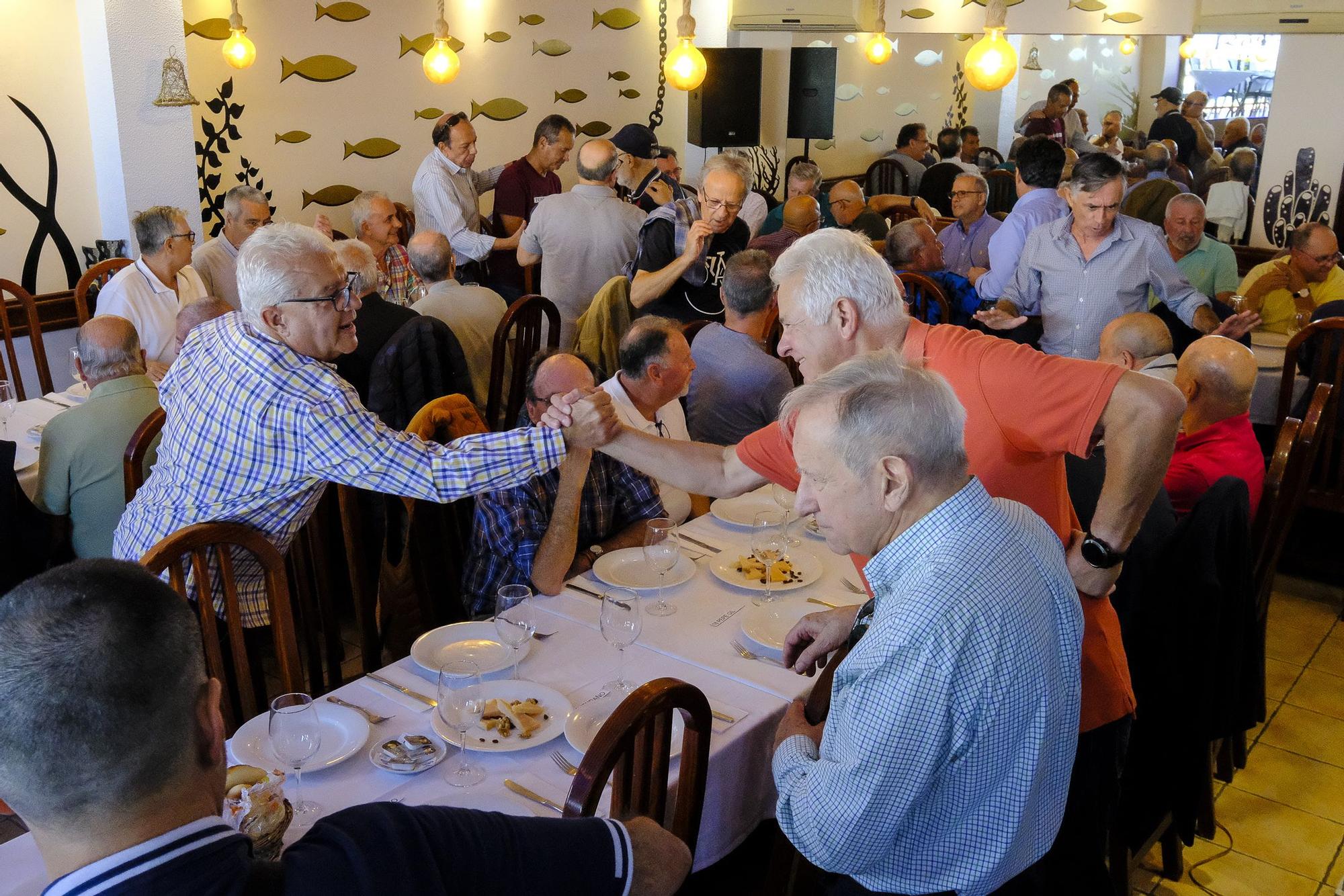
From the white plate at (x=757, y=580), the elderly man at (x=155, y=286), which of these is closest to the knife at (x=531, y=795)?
the white plate at (x=757, y=580)

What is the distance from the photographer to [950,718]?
1.41m

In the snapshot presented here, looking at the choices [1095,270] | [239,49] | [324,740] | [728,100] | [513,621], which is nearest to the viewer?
[324,740]

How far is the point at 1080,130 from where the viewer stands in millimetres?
11320

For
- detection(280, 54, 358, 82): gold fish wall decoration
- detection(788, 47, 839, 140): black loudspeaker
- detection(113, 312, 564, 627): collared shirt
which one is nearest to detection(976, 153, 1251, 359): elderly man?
detection(113, 312, 564, 627): collared shirt

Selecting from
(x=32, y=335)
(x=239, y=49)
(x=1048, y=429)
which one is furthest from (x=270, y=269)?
(x=239, y=49)

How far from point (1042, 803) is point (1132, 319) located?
2405mm

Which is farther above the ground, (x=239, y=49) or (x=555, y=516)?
(x=239, y=49)

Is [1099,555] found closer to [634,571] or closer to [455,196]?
[634,571]

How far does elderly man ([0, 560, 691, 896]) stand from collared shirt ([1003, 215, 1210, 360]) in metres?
4.00

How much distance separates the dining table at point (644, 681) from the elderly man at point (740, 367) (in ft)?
3.47

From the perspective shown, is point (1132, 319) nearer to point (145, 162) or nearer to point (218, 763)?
point (218, 763)

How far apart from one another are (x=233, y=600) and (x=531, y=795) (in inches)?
32.7

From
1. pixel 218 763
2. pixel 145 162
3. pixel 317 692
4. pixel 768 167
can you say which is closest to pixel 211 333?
pixel 317 692

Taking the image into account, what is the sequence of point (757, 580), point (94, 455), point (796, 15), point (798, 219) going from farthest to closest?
point (796, 15) < point (798, 219) < point (94, 455) < point (757, 580)
